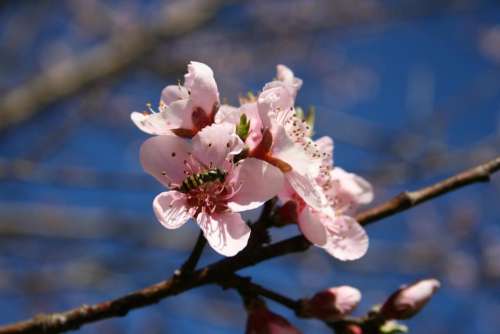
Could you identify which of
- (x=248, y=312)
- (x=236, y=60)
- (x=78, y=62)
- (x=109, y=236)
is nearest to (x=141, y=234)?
(x=109, y=236)

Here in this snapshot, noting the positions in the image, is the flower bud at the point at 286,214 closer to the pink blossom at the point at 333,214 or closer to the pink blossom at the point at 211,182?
the pink blossom at the point at 333,214

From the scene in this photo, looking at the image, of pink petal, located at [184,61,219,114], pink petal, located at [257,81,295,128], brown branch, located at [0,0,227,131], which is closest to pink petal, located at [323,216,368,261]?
pink petal, located at [257,81,295,128]

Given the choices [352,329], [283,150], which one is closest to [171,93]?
[283,150]

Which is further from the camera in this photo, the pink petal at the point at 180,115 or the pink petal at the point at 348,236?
the pink petal at the point at 348,236

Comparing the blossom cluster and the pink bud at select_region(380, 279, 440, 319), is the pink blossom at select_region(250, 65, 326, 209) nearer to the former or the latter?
the blossom cluster

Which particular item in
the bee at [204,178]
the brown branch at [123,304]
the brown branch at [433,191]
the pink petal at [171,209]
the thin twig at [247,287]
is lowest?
the brown branch at [123,304]

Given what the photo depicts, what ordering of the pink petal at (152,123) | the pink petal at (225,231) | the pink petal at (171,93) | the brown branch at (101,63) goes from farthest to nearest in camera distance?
1. the brown branch at (101,63)
2. the pink petal at (171,93)
3. the pink petal at (152,123)
4. the pink petal at (225,231)

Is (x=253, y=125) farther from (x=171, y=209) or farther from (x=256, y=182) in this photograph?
(x=171, y=209)

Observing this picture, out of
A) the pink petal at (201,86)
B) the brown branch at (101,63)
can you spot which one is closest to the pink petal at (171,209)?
the pink petal at (201,86)
